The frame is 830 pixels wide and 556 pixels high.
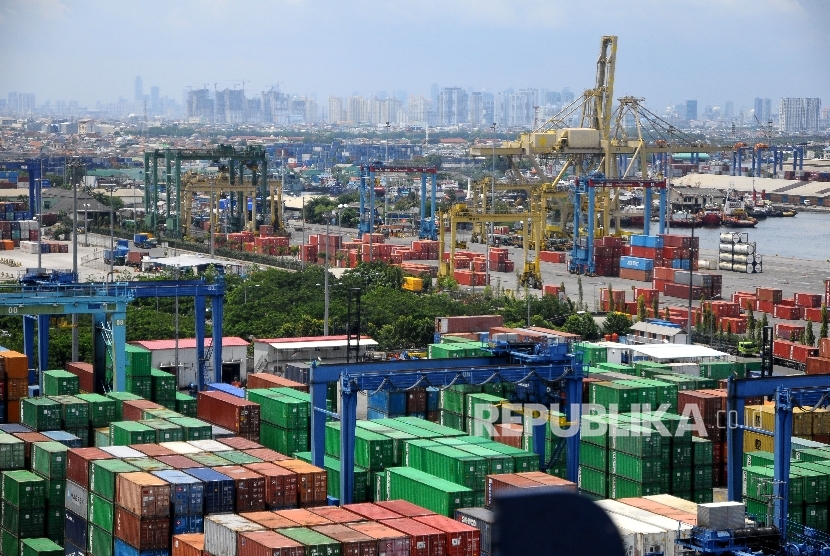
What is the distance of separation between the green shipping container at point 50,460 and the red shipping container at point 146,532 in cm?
248

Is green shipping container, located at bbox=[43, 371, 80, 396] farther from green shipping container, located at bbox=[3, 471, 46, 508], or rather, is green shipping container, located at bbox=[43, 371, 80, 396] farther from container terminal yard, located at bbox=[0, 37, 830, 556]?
green shipping container, located at bbox=[3, 471, 46, 508]

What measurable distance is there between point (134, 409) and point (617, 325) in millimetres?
21725

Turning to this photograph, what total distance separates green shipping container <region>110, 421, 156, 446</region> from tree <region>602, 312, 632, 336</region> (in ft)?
74.1

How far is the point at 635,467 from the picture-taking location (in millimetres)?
18906

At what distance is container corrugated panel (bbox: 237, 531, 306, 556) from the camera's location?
13023mm

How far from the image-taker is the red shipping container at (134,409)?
20583mm

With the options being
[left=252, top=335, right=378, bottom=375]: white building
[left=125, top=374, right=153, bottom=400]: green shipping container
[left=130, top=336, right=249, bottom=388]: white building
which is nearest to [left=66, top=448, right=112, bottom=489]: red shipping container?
[left=125, top=374, right=153, bottom=400]: green shipping container

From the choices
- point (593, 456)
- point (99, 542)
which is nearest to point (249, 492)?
point (99, 542)

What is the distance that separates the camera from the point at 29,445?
1883 centimetres

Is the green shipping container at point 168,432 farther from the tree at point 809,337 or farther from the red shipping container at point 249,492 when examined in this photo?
the tree at point 809,337

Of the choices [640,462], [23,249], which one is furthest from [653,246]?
[640,462]

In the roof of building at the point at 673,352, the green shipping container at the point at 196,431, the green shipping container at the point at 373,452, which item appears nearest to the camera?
the green shipping container at the point at 373,452

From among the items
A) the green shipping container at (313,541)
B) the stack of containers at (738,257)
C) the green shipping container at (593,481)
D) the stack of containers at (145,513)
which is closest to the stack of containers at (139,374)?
the green shipping container at (593,481)

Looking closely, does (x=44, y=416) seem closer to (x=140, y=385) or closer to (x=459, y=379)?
(x=140, y=385)
